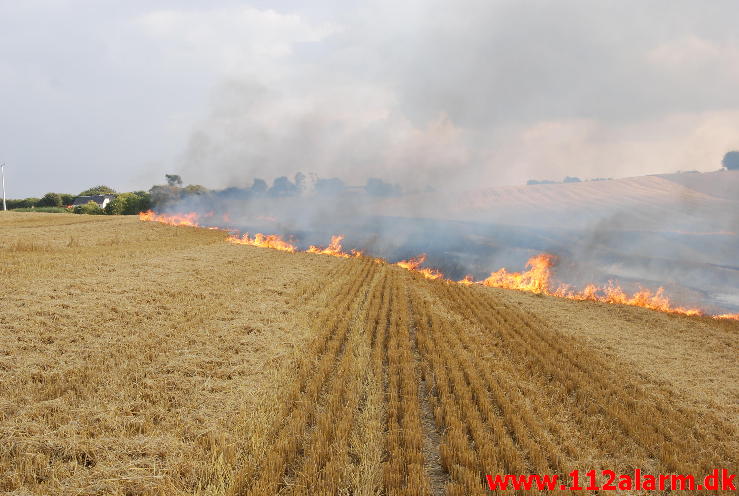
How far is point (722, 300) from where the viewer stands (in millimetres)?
25828

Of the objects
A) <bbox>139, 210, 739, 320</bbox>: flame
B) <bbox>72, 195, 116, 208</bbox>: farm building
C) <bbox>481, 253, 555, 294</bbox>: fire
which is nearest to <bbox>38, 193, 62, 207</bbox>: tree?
<bbox>72, 195, 116, 208</bbox>: farm building

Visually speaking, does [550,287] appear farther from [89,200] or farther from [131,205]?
[89,200]

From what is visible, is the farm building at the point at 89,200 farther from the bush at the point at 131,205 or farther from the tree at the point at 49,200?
the bush at the point at 131,205

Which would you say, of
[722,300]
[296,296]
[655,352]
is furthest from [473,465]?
[722,300]

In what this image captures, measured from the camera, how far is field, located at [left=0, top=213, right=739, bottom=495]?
4.86 metres

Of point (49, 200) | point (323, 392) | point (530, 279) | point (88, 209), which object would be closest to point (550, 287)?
point (530, 279)

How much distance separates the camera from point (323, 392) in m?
7.20

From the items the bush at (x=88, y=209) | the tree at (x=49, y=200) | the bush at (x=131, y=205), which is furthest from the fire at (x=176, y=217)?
the tree at (x=49, y=200)

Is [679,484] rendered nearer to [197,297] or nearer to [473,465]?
[473,465]

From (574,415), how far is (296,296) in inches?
448

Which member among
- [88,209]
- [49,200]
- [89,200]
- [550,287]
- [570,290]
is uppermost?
[89,200]

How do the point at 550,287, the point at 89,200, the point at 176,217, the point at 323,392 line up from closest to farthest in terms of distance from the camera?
the point at 323,392 → the point at 550,287 → the point at 176,217 → the point at 89,200

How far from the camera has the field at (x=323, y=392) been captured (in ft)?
16.0

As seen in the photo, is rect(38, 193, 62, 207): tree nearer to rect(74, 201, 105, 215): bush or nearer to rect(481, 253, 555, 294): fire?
rect(74, 201, 105, 215): bush
